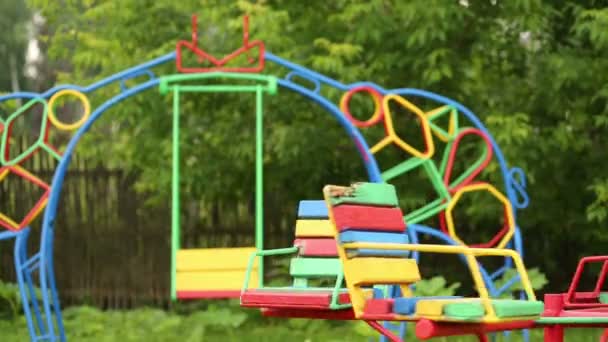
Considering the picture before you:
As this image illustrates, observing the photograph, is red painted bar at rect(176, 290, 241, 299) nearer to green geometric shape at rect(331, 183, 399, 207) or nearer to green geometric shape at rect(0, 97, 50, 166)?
green geometric shape at rect(0, 97, 50, 166)

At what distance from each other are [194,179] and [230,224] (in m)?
1.24

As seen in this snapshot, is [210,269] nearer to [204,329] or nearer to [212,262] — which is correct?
[212,262]

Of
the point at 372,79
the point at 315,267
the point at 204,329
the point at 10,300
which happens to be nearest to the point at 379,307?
the point at 315,267

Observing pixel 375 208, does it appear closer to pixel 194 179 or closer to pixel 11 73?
pixel 194 179

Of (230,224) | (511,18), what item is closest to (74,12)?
(230,224)

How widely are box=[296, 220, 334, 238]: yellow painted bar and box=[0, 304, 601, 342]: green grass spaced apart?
10.8 feet

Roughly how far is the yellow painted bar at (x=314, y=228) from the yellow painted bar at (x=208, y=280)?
202cm

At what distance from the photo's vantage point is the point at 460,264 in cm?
1169

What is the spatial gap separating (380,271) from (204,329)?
558 centimetres

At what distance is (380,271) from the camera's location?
443 cm

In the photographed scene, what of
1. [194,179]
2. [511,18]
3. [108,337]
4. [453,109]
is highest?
[511,18]

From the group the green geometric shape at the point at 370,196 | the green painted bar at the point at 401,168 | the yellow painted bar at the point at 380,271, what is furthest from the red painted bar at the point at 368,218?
the green painted bar at the point at 401,168

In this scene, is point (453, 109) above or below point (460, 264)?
above

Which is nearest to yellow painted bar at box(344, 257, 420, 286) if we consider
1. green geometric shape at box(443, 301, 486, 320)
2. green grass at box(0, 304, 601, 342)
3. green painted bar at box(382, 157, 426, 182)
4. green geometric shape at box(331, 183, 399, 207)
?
green geometric shape at box(331, 183, 399, 207)
